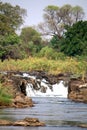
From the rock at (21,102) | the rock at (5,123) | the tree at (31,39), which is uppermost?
the tree at (31,39)

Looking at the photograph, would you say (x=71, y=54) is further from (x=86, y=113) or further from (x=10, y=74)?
(x=86, y=113)

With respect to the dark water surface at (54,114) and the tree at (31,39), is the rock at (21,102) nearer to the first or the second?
the dark water surface at (54,114)

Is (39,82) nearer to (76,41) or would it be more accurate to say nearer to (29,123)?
(29,123)

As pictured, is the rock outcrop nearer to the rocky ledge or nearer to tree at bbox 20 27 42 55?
the rocky ledge

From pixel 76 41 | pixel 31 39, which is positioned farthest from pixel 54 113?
pixel 31 39

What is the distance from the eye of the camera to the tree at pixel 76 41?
88312 millimetres

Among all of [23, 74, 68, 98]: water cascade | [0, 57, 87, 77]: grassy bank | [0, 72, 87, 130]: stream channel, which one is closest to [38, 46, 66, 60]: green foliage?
[0, 57, 87, 77]: grassy bank

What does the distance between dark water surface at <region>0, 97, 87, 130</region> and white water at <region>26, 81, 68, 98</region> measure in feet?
19.2

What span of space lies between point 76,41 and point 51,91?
98.1 ft

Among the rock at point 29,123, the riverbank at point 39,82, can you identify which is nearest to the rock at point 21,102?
the riverbank at point 39,82

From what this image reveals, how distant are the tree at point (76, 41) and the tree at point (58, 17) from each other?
98.5 feet

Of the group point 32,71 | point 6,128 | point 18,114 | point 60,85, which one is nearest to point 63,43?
point 32,71

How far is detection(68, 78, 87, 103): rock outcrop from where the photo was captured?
176 feet

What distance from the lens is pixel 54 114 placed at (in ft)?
132
